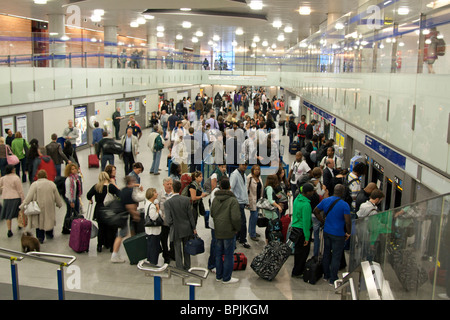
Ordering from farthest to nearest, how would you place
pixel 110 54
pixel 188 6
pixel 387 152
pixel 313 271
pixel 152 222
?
1. pixel 110 54
2. pixel 188 6
3. pixel 387 152
4. pixel 152 222
5. pixel 313 271

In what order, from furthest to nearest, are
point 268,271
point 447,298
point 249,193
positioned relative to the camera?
point 249,193 < point 268,271 < point 447,298

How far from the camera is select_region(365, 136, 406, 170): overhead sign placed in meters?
7.34

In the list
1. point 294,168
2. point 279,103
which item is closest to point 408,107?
point 294,168

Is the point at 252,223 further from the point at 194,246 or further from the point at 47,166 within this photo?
the point at 47,166

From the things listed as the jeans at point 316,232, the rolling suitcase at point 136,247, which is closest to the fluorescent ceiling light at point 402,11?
the jeans at point 316,232

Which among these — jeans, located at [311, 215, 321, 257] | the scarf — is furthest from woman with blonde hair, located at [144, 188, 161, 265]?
jeans, located at [311, 215, 321, 257]

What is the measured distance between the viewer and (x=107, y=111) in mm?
22938

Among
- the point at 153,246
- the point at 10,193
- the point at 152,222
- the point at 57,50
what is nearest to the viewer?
the point at 152,222

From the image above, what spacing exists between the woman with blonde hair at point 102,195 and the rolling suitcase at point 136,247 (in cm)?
66

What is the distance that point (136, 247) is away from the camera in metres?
7.83

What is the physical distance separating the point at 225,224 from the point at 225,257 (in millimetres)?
528

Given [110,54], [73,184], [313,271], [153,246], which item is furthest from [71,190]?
[110,54]

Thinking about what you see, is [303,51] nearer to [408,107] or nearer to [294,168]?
[294,168]
